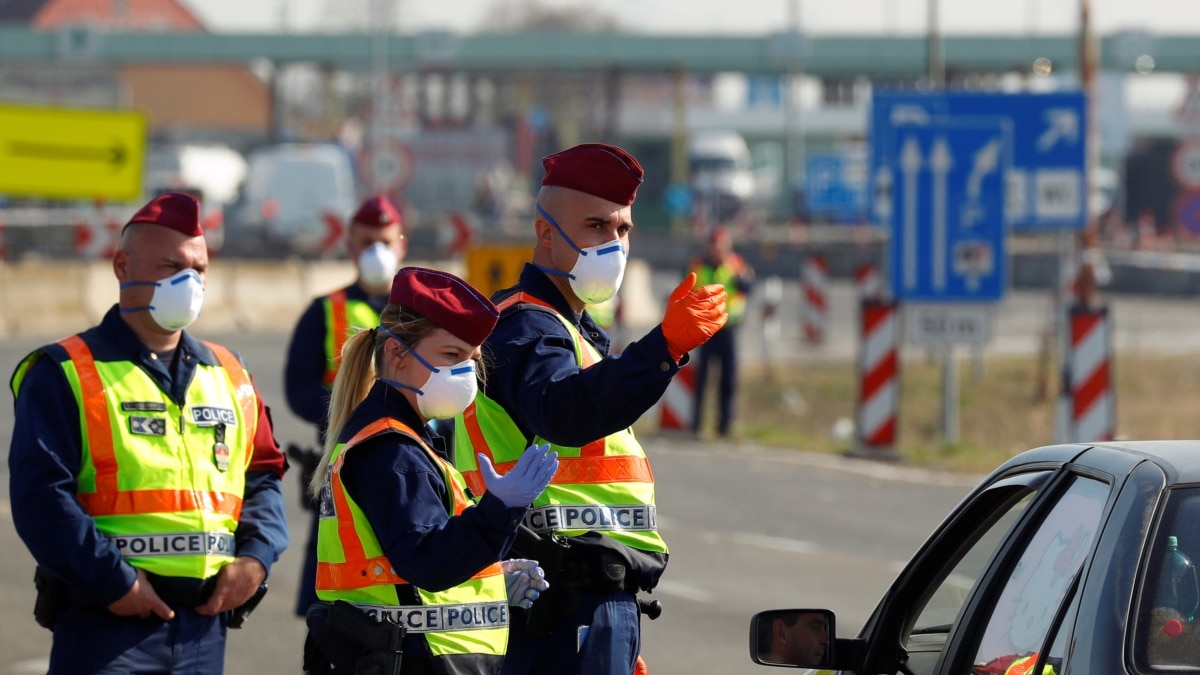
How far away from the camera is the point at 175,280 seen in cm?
490

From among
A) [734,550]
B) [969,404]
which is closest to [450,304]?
[734,550]

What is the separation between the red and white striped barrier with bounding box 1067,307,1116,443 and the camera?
1320 cm

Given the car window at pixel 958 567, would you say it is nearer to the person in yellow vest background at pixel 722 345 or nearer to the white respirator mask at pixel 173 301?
the white respirator mask at pixel 173 301

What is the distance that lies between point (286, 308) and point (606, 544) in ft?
80.5

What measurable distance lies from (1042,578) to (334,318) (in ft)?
14.1

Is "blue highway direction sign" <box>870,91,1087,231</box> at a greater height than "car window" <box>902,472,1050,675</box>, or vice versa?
"blue highway direction sign" <box>870,91,1087,231</box>

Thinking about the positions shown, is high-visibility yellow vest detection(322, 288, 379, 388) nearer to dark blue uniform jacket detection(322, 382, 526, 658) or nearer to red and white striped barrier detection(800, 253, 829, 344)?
dark blue uniform jacket detection(322, 382, 526, 658)

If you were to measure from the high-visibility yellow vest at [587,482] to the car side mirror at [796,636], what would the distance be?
0.47 meters

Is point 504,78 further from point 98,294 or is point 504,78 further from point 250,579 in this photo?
point 250,579

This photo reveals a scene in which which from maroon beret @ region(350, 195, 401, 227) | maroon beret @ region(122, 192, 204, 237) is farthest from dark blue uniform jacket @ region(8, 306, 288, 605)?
maroon beret @ region(350, 195, 401, 227)

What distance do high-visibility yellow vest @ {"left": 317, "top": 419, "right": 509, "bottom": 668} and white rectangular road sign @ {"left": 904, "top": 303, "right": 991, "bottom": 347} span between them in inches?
435

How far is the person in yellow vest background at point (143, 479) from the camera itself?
4.61 meters

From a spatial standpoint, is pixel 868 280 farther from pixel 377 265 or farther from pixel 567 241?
pixel 567 241

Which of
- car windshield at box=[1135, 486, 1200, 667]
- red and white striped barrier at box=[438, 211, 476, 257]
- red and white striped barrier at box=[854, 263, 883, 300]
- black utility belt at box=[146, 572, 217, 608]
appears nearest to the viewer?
car windshield at box=[1135, 486, 1200, 667]
